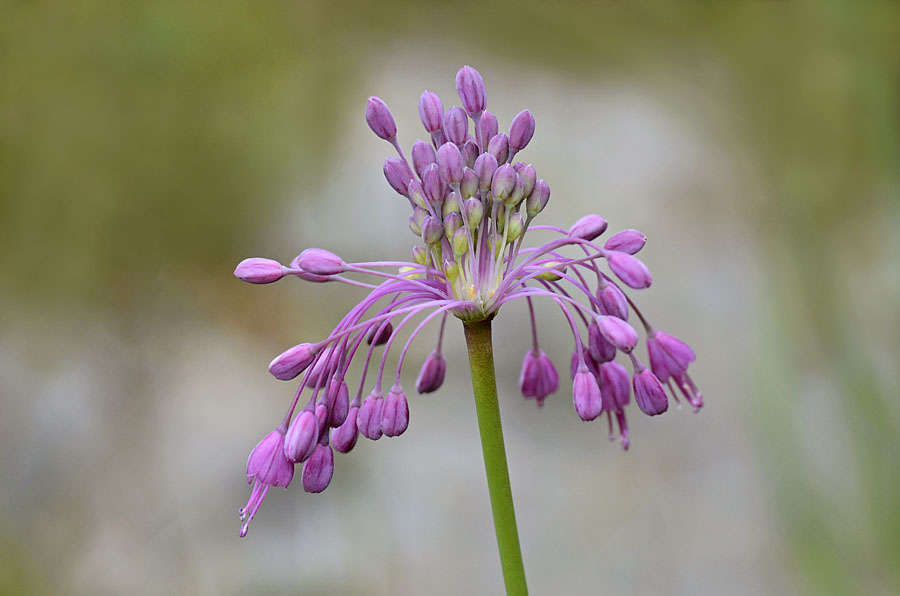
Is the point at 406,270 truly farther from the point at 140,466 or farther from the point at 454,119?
the point at 140,466

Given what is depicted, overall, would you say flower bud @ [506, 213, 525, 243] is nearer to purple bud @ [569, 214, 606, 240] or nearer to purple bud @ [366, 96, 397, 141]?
purple bud @ [569, 214, 606, 240]

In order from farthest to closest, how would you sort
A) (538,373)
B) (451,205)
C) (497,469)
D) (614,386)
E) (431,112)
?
(538,373)
(614,386)
(431,112)
(451,205)
(497,469)

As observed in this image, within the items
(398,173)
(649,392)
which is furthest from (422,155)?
(649,392)

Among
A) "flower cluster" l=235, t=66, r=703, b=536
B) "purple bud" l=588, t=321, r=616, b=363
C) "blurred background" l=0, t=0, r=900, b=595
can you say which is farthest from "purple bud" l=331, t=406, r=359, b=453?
"blurred background" l=0, t=0, r=900, b=595

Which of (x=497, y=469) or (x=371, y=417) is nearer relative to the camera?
(x=497, y=469)

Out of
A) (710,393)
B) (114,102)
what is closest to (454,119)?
(710,393)

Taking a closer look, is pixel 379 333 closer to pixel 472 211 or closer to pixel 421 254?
pixel 421 254

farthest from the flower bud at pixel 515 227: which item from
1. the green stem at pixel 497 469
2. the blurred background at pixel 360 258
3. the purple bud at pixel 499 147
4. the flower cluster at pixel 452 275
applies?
the blurred background at pixel 360 258
